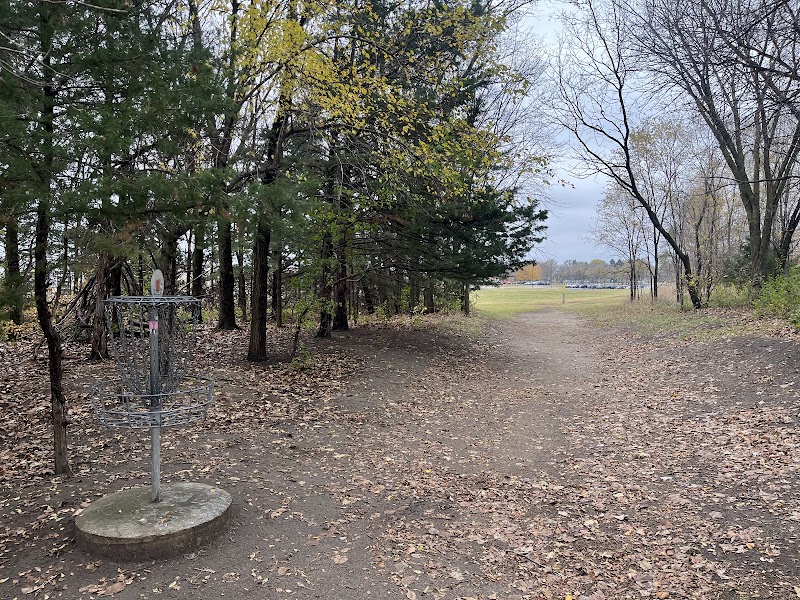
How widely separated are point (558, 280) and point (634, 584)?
348 feet

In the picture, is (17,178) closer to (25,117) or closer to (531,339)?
(25,117)

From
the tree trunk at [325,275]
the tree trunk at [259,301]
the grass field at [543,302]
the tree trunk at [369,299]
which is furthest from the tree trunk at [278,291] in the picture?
the grass field at [543,302]

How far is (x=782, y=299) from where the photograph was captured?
41.5ft

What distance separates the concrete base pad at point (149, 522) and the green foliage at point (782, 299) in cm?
1251

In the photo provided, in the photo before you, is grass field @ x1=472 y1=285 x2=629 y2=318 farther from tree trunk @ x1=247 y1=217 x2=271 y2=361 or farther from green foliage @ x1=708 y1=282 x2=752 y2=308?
tree trunk @ x1=247 y1=217 x2=271 y2=361

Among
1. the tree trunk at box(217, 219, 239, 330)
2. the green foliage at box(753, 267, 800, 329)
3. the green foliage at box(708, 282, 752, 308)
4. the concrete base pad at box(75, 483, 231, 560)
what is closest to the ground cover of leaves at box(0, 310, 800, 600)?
the concrete base pad at box(75, 483, 231, 560)

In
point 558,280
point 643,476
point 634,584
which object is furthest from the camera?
point 558,280

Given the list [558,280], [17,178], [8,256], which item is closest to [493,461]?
[17,178]

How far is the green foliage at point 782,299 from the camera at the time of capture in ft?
40.2

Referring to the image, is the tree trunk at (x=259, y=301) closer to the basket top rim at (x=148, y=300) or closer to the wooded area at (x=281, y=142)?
the wooded area at (x=281, y=142)

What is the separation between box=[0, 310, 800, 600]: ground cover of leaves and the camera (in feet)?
12.2

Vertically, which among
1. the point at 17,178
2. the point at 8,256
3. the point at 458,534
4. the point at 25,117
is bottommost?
the point at 458,534

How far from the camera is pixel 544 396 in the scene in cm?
955

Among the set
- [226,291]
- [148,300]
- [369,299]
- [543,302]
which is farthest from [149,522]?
[543,302]
